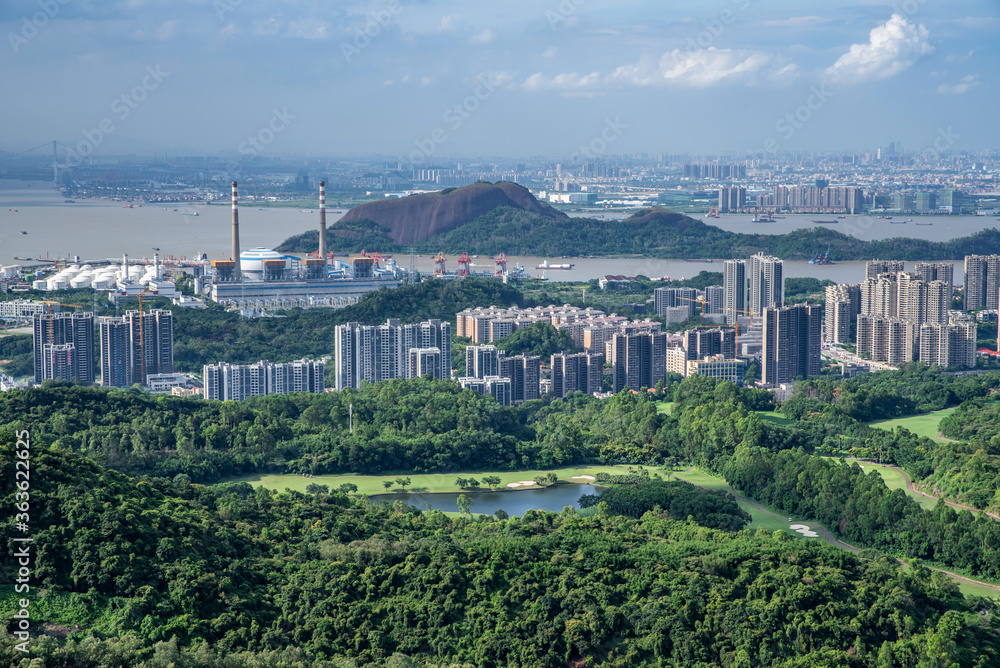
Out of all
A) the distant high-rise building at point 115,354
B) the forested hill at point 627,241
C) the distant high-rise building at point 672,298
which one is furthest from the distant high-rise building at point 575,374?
the forested hill at point 627,241

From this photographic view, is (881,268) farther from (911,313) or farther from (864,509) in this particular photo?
(864,509)

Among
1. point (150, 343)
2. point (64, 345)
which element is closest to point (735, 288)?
point (150, 343)

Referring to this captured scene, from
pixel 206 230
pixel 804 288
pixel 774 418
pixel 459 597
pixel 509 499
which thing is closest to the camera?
pixel 459 597

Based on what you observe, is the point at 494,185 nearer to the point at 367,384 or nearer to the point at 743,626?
the point at 367,384

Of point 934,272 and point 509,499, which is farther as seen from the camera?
point 934,272

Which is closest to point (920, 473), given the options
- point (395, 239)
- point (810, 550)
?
point (810, 550)

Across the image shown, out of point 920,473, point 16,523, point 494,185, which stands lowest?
point 920,473

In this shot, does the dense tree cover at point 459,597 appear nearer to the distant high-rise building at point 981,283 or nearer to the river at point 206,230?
the distant high-rise building at point 981,283
